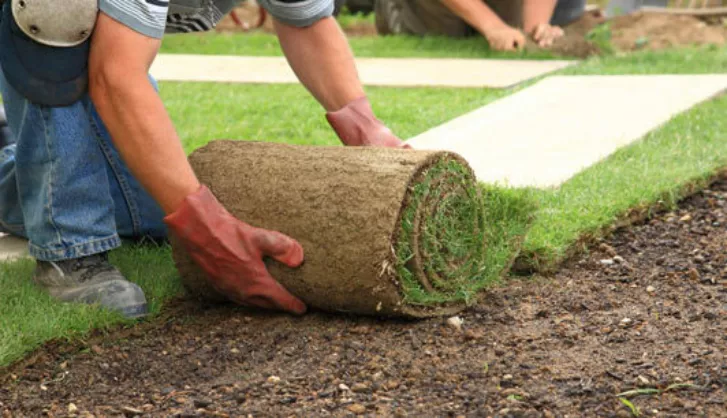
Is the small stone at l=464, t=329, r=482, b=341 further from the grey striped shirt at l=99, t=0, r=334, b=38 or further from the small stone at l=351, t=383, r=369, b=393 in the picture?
the grey striped shirt at l=99, t=0, r=334, b=38

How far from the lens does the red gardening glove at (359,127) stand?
3295 mm

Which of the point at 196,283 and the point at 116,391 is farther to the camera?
the point at 196,283

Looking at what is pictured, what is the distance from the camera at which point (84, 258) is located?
305 centimetres

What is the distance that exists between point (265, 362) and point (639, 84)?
11.7 feet

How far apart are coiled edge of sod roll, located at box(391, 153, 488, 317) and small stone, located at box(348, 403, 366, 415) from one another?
1.45 feet

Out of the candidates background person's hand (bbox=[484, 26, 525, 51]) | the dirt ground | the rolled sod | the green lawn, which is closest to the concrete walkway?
the green lawn

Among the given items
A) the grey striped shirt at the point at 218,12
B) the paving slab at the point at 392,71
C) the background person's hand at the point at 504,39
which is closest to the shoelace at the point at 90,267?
the grey striped shirt at the point at 218,12

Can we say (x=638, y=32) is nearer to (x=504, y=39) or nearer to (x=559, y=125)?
(x=504, y=39)

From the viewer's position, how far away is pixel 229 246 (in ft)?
8.90

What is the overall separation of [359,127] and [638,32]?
18.9 ft

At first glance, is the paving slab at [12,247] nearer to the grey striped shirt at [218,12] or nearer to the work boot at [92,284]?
the work boot at [92,284]

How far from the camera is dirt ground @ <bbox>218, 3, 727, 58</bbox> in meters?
7.07

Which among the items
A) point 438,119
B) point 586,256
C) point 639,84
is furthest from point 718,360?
point 639,84

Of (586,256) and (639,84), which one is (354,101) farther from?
(639,84)
